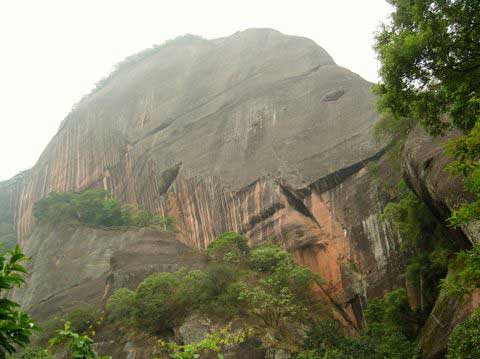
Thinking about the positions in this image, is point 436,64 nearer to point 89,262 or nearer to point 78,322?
point 78,322

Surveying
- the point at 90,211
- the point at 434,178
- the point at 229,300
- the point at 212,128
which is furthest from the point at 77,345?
the point at 90,211

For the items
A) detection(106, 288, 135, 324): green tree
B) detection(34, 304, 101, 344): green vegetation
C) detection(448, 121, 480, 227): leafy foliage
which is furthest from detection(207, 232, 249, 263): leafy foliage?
detection(448, 121, 480, 227): leafy foliage

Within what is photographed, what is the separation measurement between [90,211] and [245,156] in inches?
397

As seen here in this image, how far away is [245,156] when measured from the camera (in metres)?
25.6

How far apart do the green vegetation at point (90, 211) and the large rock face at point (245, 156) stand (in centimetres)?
109

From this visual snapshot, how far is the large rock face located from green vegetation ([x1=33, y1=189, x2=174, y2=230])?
109cm

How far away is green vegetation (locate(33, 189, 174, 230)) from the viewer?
2856 cm

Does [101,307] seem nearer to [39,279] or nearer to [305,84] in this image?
[39,279]

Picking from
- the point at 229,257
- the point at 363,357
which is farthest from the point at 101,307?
the point at 363,357

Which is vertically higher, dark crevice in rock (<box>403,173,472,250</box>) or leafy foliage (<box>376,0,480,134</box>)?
leafy foliage (<box>376,0,480,134</box>)

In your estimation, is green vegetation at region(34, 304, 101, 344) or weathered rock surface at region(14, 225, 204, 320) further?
weathered rock surface at region(14, 225, 204, 320)

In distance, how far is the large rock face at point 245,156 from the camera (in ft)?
66.8

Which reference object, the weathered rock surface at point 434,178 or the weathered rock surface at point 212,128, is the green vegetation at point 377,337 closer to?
the weathered rock surface at point 434,178

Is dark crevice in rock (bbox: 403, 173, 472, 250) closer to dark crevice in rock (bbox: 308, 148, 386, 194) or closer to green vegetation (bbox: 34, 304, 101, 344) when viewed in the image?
dark crevice in rock (bbox: 308, 148, 386, 194)
